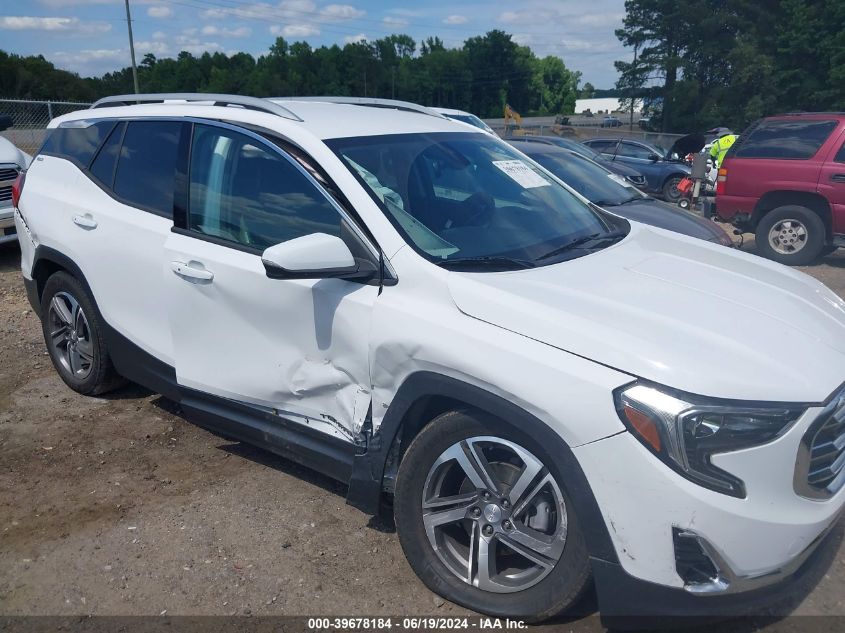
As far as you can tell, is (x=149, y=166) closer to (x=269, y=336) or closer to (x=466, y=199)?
(x=269, y=336)

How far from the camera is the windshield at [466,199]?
9.90 ft

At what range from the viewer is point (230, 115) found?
353 centimetres

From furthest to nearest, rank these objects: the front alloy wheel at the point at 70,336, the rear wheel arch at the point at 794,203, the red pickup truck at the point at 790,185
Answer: the rear wheel arch at the point at 794,203 → the red pickup truck at the point at 790,185 → the front alloy wheel at the point at 70,336

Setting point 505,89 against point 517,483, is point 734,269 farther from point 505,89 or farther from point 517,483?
point 505,89

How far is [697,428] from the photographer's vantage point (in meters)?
2.19

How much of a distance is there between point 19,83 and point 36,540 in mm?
58225

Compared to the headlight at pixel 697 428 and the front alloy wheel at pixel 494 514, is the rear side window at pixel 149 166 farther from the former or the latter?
the headlight at pixel 697 428

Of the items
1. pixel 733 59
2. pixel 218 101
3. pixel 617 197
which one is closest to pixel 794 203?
pixel 617 197

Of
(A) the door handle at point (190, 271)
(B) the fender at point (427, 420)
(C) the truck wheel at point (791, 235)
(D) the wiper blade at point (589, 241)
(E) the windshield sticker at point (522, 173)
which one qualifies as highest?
(E) the windshield sticker at point (522, 173)

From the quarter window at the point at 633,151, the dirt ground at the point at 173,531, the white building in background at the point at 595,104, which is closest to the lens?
the dirt ground at the point at 173,531

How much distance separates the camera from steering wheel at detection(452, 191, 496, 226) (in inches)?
126

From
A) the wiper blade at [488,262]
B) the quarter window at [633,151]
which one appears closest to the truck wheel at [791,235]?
the wiper blade at [488,262]

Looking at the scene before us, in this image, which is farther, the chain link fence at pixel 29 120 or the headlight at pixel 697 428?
the chain link fence at pixel 29 120

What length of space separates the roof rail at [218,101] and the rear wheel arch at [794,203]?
27.6 feet
